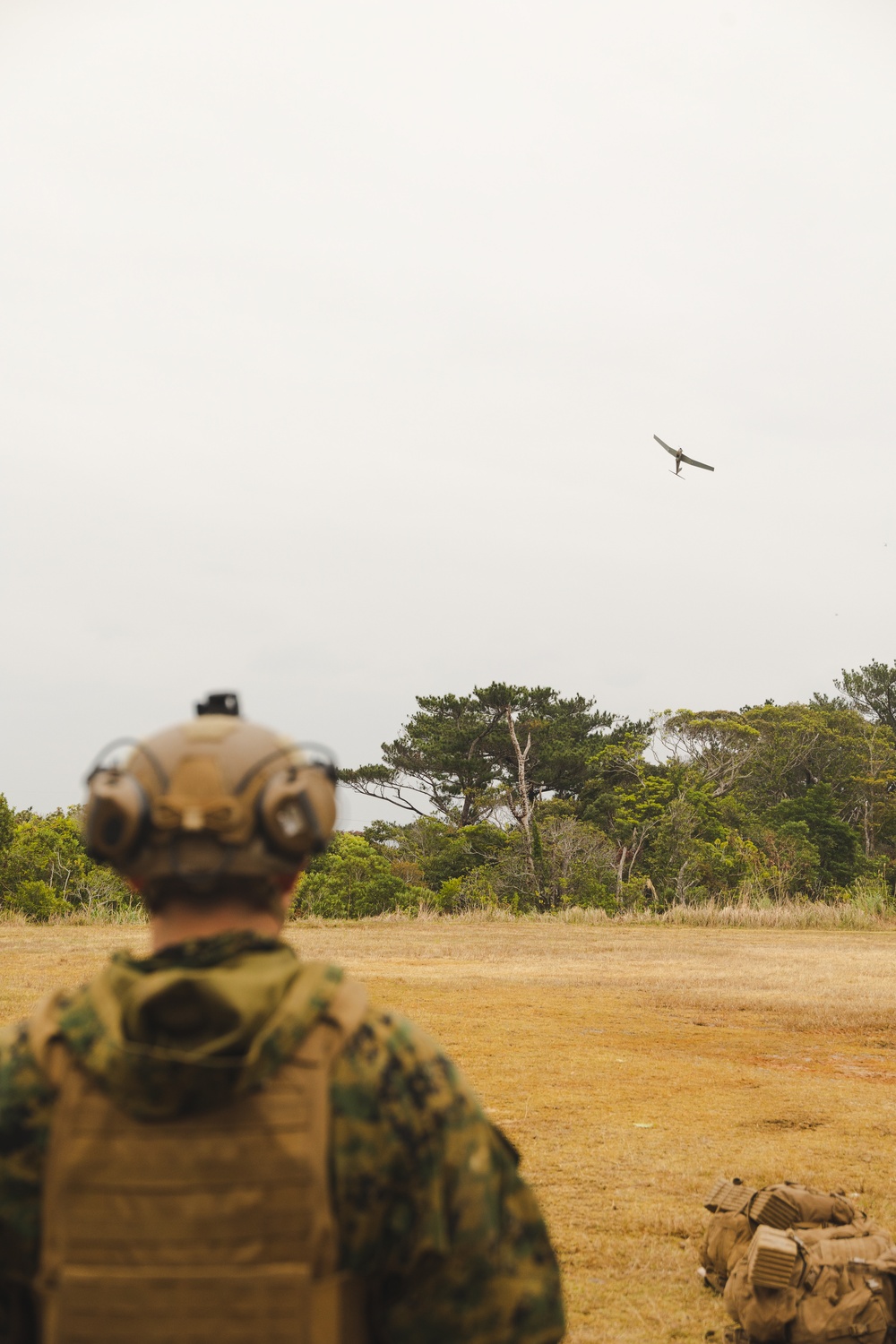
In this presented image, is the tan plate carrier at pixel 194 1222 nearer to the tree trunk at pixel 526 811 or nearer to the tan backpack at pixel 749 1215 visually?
the tan backpack at pixel 749 1215

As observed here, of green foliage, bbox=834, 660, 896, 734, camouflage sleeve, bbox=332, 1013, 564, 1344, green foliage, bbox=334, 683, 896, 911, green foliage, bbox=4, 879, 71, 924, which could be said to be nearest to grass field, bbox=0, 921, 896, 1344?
camouflage sleeve, bbox=332, 1013, 564, 1344

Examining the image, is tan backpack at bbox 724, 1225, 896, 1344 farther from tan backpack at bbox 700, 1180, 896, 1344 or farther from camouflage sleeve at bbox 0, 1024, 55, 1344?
camouflage sleeve at bbox 0, 1024, 55, 1344

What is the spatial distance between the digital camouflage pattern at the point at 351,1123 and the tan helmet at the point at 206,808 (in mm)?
116

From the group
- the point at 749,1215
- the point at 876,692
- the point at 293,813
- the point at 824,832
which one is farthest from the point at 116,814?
the point at 876,692

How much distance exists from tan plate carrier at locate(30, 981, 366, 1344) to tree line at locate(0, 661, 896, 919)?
2616 centimetres

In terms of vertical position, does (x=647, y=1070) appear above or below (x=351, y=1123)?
below

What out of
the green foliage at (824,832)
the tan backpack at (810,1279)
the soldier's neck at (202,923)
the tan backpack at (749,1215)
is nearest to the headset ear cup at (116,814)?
the soldier's neck at (202,923)

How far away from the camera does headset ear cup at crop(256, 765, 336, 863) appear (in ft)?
5.46

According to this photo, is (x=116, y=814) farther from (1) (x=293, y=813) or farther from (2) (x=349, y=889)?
(2) (x=349, y=889)

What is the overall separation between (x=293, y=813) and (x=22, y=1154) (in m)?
0.57

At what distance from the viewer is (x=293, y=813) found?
1.69 meters

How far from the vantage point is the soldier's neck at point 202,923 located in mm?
1643

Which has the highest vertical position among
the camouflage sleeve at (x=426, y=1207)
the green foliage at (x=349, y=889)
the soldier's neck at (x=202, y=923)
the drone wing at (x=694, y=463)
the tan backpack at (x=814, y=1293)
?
the drone wing at (x=694, y=463)

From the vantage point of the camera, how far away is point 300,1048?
1517 millimetres
